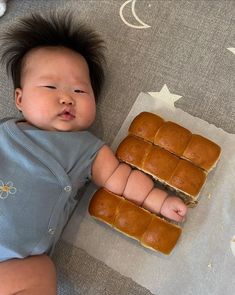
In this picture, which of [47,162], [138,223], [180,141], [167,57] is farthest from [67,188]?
[167,57]

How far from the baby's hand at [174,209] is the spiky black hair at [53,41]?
0.37 m

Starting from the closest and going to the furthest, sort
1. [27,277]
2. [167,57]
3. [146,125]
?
[27,277]
[146,125]
[167,57]

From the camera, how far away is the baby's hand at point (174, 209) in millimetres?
950

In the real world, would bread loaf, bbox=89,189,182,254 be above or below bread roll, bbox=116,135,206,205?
below

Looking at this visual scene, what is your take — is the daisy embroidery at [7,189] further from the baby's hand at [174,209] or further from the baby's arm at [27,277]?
the baby's hand at [174,209]

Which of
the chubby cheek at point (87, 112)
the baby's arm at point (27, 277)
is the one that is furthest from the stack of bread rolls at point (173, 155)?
the baby's arm at point (27, 277)

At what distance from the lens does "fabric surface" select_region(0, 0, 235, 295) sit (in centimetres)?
109

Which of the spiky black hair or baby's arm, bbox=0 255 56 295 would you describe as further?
the spiky black hair

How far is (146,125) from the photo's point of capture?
1.00 m

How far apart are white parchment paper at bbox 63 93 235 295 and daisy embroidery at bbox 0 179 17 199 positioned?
0.67 ft

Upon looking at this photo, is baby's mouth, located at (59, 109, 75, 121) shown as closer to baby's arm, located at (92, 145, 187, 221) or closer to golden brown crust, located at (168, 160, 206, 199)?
baby's arm, located at (92, 145, 187, 221)

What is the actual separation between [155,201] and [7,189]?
13.8 inches

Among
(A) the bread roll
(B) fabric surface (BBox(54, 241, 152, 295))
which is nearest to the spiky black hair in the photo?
(A) the bread roll

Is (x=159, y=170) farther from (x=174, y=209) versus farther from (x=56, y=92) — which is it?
(x=56, y=92)
